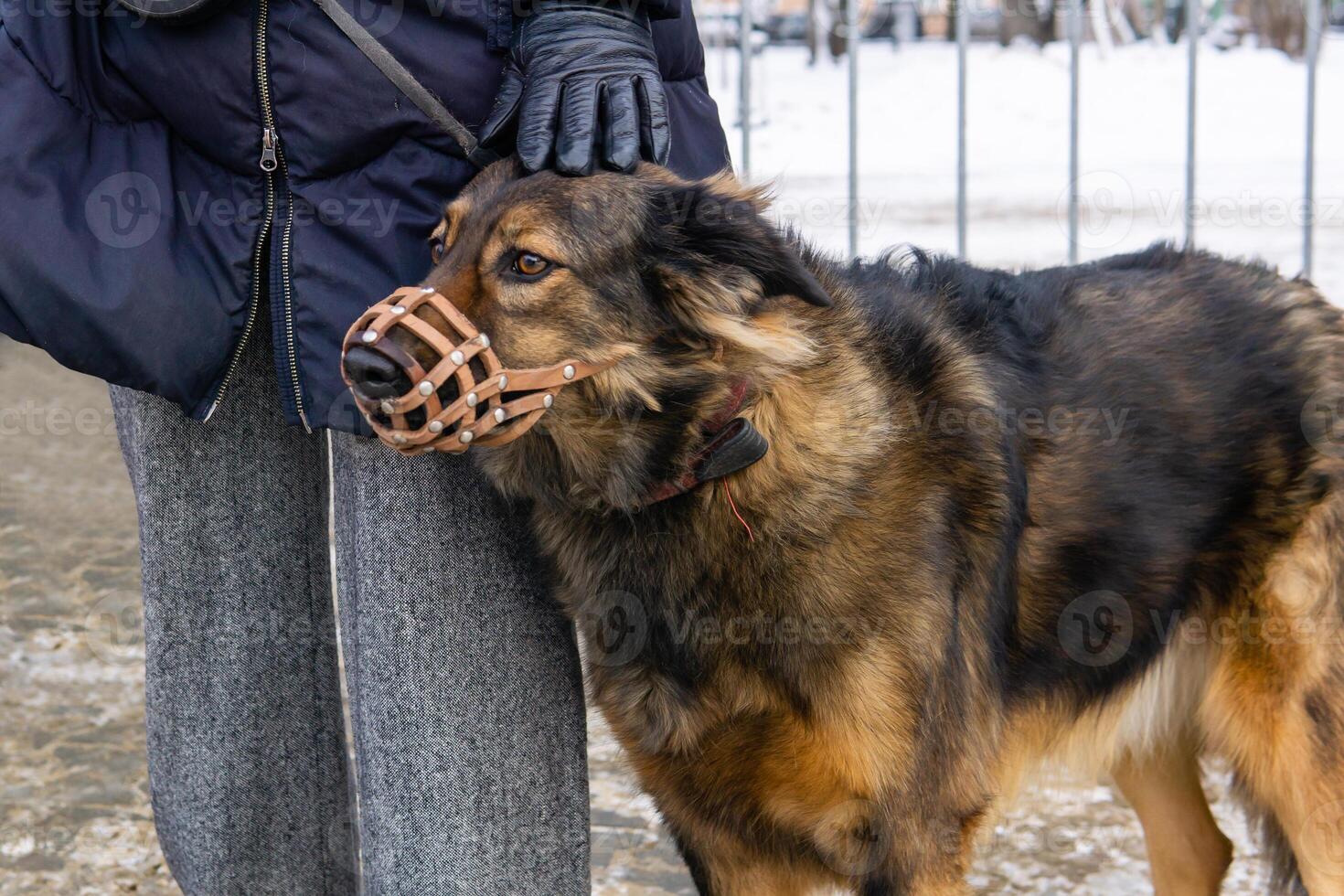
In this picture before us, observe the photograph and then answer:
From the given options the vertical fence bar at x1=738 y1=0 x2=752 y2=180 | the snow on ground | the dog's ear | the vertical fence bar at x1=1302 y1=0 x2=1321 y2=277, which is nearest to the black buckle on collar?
the dog's ear

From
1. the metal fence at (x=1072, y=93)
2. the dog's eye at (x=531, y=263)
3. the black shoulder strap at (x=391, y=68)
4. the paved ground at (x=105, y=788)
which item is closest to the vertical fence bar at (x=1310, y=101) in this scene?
the metal fence at (x=1072, y=93)

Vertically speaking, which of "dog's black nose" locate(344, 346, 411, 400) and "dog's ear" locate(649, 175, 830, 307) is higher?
"dog's ear" locate(649, 175, 830, 307)

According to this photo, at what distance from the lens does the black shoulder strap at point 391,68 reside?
1982 mm

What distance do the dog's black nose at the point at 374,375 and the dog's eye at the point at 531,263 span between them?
0.29 m

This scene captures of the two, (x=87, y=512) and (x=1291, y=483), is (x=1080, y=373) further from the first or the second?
(x=87, y=512)

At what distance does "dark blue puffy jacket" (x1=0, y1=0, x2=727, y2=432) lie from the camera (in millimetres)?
2018

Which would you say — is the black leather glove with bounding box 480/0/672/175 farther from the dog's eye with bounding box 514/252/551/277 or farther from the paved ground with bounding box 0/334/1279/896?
the paved ground with bounding box 0/334/1279/896

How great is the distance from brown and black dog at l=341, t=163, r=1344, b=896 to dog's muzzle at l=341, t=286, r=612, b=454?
77 mm

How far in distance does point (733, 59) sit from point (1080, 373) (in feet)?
63.0

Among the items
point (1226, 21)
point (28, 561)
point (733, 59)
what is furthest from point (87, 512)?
point (1226, 21)

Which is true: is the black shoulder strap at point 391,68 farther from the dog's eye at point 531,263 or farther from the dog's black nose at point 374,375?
the dog's black nose at point 374,375

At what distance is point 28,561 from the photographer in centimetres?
528

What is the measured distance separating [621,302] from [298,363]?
510 millimetres

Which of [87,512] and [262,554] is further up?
[262,554]
